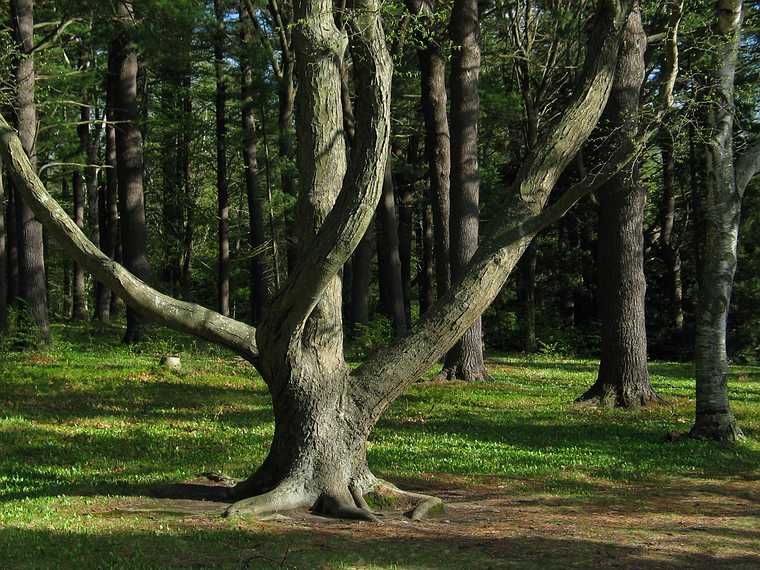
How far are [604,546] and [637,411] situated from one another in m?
8.45

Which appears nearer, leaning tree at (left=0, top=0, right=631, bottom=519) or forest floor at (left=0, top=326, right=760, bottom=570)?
forest floor at (left=0, top=326, right=760, bottom=570)

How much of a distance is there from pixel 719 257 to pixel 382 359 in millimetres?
6406

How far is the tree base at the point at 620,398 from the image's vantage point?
15.1 meters

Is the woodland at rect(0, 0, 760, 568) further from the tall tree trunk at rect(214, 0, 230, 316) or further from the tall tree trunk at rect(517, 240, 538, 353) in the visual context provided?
the tall tree trunk at rect(517, 240, 538, 353)

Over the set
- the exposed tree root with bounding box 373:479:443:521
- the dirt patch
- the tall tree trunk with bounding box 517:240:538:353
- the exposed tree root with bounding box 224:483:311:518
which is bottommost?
the dirt patch

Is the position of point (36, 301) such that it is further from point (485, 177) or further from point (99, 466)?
point (485, 177)

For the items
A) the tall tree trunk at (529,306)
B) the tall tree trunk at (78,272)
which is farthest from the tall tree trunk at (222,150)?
the tall tree trunk at (529,306)

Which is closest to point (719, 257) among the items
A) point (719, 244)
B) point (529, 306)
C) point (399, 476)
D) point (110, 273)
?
point (719, 244)

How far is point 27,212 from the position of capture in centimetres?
2162

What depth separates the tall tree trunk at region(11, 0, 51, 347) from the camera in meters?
19.5

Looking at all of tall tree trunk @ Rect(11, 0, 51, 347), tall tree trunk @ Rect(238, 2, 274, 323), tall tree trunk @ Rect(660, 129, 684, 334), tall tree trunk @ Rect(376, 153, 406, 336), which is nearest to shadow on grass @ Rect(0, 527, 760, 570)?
tall tree trunk @ Rect(11, 0, 51, 347)

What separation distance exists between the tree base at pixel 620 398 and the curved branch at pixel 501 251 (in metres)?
7.99

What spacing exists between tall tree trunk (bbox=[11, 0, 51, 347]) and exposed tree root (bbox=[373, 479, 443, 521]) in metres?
13.9

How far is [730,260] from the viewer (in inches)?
477
